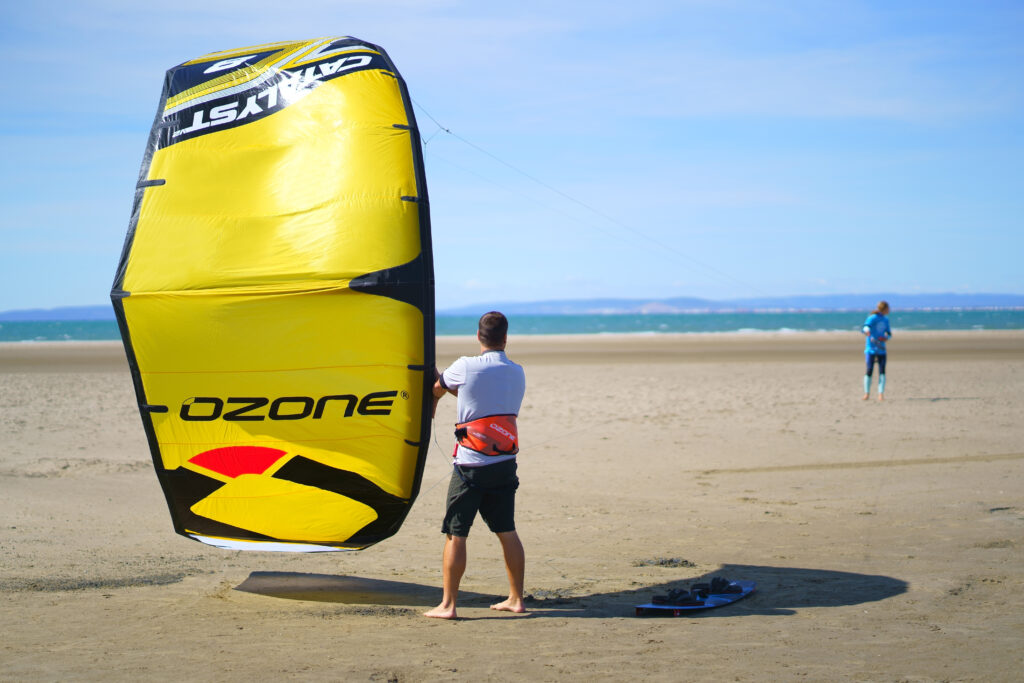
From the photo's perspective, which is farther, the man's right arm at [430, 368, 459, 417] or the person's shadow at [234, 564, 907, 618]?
the person's shadow at [234, 564, 907, 618]

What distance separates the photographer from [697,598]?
5.08 meters

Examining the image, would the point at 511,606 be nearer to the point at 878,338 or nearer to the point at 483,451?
the point at 483,451

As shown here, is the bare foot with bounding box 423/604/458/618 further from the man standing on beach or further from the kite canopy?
the kite canopy

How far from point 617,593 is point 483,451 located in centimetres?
138

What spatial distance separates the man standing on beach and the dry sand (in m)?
0.42

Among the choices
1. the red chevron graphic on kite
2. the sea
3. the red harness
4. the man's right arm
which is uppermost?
the man's right arm

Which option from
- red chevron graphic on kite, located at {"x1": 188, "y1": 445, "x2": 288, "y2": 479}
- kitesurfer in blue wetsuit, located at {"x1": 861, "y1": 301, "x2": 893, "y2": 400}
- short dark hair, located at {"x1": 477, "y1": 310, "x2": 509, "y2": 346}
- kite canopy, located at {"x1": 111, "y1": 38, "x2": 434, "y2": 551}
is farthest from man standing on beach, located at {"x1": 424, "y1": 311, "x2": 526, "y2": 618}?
kitesurfer in blue wetsuit, located at {"x1": 861, "y1": 301, "x2": 893, "y2": 400}

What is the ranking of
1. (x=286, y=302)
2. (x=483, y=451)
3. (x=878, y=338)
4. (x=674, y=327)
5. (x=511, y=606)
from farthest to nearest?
(x=674, y=327) < (x=878, y=338) < (x=286, y=302) < (x=511, y=606) < (x=483, y=451)

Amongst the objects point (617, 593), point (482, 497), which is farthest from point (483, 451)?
point (617, 593)

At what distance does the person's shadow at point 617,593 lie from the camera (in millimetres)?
5082

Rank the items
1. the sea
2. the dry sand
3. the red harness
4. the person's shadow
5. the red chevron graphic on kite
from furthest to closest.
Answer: the sea → the red chevron graphic on kite → the person's shadow → the red harness → the dry sand

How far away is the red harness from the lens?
4.82 meters

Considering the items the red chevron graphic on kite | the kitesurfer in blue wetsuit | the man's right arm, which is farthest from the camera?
the kitesurfer in blue wetsuit

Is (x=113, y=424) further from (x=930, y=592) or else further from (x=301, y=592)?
(x=930, y=592)
